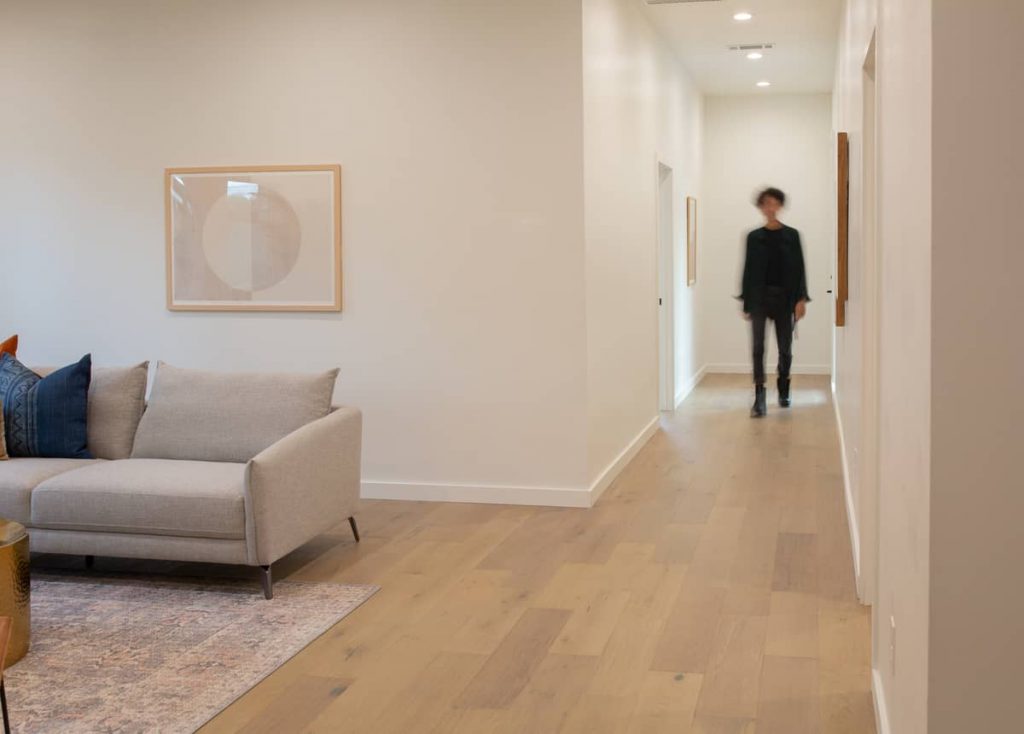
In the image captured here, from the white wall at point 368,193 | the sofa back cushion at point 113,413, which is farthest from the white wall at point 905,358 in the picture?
the sofa back cushion at point 113,413

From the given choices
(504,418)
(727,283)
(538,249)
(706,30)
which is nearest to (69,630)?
(504,418)

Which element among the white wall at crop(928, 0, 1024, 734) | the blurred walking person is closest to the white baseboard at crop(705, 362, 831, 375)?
the blurred walking person

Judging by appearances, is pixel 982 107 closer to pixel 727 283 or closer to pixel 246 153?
pixel 246 153

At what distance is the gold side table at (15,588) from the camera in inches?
138

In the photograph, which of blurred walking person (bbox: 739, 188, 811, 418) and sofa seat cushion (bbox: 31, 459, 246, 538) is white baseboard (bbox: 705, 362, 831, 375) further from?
sofa seat cushion (bbox: 31, 459, 246, 538)

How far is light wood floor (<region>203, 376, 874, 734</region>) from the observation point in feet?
10.2

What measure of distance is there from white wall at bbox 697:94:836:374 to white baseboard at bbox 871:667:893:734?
8.69m

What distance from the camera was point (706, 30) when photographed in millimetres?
8141

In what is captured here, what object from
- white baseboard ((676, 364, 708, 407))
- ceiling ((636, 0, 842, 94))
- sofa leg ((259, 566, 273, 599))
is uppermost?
ceiling ((636, 0, 842, 94))

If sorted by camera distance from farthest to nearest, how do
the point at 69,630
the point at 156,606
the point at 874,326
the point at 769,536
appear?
the point at 769,536, the point at 156,606, the point at 69,630, the point at 874,326

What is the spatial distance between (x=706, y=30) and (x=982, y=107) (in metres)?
6.79

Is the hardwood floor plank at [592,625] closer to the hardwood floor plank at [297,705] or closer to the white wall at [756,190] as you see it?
the hardwood floor plank at [297,705]

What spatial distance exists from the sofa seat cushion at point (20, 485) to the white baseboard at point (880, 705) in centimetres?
315

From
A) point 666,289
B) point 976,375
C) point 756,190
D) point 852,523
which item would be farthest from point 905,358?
point 756,190
